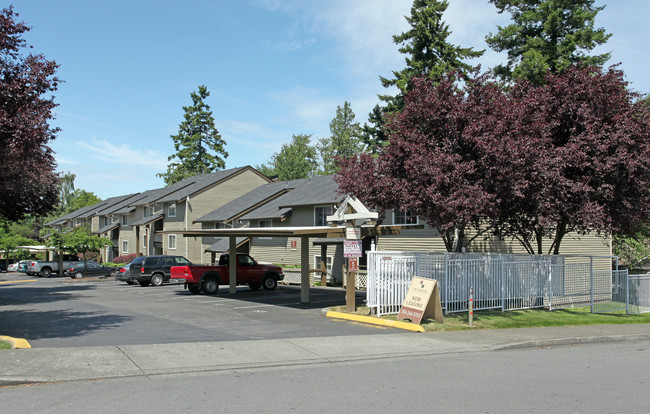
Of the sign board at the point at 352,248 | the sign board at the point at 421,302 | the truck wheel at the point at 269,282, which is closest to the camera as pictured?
the sign board at the point at 421,302

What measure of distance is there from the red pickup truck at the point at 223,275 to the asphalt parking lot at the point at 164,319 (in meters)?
0.96

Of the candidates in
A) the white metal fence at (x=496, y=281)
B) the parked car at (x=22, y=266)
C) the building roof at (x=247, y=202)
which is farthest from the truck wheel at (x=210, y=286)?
the parked car at (x=22, y=266)

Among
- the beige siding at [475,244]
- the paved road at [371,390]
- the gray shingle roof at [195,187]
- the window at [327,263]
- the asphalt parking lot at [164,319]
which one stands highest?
the gray shingle roof at [195,187]

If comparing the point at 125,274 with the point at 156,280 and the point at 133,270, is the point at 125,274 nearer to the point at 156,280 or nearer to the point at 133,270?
the point at 133,270

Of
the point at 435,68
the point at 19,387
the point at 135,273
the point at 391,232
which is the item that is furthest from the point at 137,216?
the point at 19,387

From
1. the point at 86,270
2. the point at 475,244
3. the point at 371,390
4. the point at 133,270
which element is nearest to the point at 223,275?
the point at 133,270

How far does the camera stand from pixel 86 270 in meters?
40.9

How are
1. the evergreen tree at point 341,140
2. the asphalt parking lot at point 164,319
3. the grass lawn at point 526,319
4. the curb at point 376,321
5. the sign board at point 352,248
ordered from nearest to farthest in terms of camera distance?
the asphalt parking lot at point 164,319 → the curb at point 376,321 → the grass lawn at point 526,319 → the sign board at point 352,248 → the evergreen tree at point 341,140

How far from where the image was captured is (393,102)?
146ft

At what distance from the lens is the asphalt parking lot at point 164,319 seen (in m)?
12.4

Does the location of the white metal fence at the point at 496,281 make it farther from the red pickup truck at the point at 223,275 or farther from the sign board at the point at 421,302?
the red pickup truck at the point at 223,275

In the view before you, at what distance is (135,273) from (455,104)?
22.4m

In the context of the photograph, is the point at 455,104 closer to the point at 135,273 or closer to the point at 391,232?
the point at 391,232

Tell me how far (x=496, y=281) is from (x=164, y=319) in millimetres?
10472
